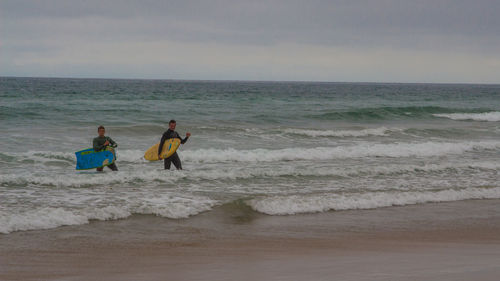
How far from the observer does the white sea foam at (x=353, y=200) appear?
31.7ft

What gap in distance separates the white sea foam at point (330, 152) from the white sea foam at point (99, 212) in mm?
5975

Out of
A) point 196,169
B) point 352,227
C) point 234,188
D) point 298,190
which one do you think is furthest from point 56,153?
point 352,227

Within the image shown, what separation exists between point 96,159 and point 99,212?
408 cm

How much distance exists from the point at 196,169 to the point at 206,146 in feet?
14.3

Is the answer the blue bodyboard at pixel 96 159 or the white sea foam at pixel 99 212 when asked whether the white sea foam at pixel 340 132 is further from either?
the white sea foam at pixel 99 212

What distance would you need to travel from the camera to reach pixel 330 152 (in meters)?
17.2

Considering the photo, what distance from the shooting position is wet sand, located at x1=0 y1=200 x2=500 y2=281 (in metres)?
5.80

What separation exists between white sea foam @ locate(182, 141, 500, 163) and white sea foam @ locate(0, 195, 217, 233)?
597cm

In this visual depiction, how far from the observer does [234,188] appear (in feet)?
37.7

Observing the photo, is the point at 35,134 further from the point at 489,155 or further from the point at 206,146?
the point at 489,155

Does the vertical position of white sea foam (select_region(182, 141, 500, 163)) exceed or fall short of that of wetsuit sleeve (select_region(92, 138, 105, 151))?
it falls short

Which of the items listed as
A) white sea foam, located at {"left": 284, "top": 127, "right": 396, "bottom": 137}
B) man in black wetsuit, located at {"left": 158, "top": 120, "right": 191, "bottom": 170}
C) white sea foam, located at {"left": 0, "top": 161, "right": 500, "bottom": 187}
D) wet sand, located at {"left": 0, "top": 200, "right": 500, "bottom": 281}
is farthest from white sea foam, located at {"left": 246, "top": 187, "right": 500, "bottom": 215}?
white sea foam, located at {"left": 284, "top": 127, "right": 396, "bottom": 137}

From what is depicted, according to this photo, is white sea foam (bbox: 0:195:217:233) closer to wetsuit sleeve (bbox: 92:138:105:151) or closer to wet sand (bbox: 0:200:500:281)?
wet sand (bbox: 0:200:500:281)

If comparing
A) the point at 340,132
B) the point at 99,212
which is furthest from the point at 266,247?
the point at 340,132
